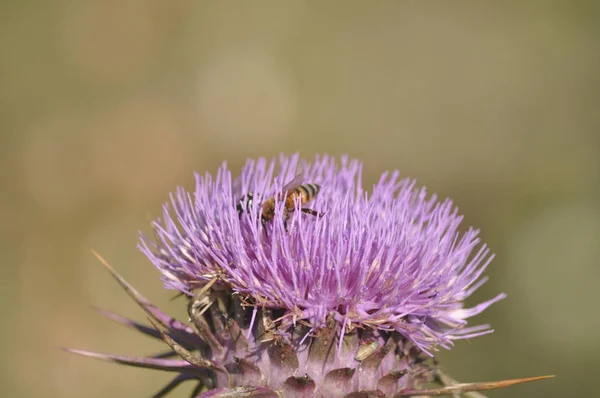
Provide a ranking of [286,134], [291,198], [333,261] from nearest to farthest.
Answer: [333,261] → [291,198] → [286,134]

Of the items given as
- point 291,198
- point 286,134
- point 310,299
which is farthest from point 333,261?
point 286,134

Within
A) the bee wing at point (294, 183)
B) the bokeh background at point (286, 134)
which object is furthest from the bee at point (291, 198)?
the bokeh background at point (286, 134)

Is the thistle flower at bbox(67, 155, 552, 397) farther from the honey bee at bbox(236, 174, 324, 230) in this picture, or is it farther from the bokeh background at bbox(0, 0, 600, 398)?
the bokeh background at bbox(0, 0, 600, 398)

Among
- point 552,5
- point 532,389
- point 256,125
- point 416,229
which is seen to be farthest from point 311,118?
point 416,229

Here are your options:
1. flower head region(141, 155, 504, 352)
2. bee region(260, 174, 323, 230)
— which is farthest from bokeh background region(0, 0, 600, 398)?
bee region(260, 174, 323, 230)

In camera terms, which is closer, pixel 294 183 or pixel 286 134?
pixel 294 183

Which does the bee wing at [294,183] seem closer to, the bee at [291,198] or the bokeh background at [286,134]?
the bee at [291,198]

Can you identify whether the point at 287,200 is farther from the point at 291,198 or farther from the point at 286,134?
the point at 286,134
